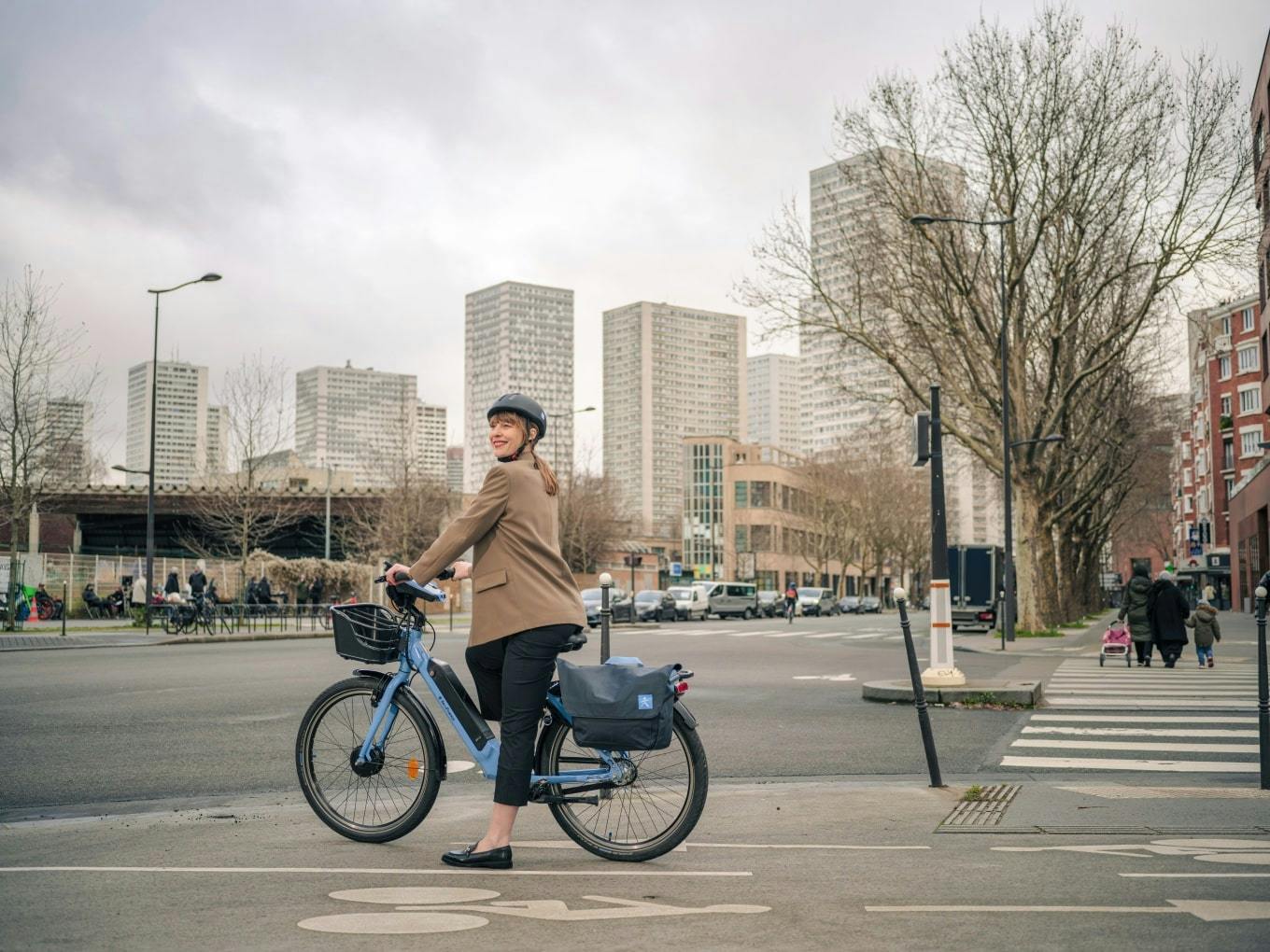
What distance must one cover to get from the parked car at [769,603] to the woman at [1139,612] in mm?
47136

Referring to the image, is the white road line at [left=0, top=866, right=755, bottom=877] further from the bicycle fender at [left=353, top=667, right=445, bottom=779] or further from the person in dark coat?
the person in dark coat

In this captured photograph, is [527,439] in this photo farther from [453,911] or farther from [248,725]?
[248,725]

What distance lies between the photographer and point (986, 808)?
7.13 m

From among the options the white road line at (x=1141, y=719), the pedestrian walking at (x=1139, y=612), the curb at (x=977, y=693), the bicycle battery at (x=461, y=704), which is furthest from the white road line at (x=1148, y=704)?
the bicycle battery at (x=461, y=704)

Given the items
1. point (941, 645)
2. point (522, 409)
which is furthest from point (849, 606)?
point (522, 409)

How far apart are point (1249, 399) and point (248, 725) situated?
7992cm

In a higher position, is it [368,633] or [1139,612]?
[368,633]

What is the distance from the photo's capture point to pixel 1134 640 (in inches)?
841

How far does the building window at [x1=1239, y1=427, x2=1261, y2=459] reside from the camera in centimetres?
7650

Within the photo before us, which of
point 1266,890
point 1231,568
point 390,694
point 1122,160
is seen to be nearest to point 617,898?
point 390,694

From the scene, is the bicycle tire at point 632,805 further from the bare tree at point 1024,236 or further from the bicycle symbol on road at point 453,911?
the bare tree at point 1024,236

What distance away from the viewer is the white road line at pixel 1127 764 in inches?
369

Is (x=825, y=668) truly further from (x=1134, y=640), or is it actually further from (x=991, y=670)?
(x=1134, y=640)

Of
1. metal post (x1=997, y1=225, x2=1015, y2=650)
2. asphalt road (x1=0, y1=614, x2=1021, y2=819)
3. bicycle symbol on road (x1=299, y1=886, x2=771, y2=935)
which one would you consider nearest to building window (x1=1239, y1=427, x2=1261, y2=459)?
metal post (x1=997, y1=225, x2=1015, y2=650)
